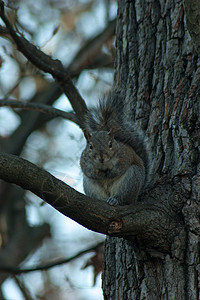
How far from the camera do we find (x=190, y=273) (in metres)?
2.15

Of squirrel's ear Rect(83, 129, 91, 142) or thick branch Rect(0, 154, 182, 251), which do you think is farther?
squirrel's ear Rect(83, 129, 91, 142)

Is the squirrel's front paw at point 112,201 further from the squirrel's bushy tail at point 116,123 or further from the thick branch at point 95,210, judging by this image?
the thick branch at point 95,210

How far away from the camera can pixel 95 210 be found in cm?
199

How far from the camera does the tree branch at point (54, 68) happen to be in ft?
9.23

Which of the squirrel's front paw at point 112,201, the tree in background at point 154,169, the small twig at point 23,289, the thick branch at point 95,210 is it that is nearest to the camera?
the thick branch at point 95,210

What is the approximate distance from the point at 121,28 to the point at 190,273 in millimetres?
1764

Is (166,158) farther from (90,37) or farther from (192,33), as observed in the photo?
(90,37)

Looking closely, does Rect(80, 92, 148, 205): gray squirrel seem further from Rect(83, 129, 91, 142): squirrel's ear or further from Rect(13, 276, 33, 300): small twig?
Rect(13, 276, 33, 300): small twig

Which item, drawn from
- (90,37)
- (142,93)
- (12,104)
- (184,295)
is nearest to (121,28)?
A: (142,93)

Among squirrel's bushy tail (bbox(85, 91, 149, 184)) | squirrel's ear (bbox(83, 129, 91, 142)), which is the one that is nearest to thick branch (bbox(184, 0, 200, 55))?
squirrel's bushy tail (bbox(85, 91, 149, 184))

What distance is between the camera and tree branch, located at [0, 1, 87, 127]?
2.81 metres

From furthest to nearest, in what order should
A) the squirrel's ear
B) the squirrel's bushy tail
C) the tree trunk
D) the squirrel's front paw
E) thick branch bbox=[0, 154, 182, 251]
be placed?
the squirrel's ear < the squirrel's bushy tail < the squirrel's front paw < the tree trunk < thick branch bbox=[0, 154, 182, 251]

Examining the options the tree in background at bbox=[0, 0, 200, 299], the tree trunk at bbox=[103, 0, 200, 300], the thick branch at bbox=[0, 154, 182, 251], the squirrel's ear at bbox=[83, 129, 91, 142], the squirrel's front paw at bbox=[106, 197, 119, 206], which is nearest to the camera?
the thick branch at bbox=[0, 154, 182, 251]

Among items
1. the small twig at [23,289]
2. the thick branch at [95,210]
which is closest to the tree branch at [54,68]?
the thick branch at [95,210]
